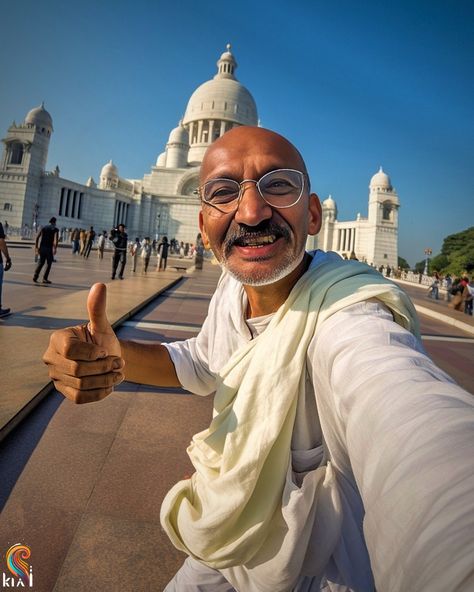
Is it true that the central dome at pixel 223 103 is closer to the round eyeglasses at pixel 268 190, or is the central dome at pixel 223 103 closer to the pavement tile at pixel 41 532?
the round eyeglasses at pixel 268 190

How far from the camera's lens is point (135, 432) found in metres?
2.15

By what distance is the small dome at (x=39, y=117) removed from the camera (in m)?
37.0

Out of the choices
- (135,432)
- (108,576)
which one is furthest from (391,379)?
(135,432)

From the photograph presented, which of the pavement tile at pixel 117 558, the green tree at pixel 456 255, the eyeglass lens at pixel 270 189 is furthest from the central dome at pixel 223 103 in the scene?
the pavement tile at pixel 117 558

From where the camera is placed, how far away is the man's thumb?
102 centimetres

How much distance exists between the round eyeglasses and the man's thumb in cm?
49

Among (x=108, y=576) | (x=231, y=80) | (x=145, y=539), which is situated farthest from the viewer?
(x=231, y=80)

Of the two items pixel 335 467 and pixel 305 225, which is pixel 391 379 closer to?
pixel 335 467

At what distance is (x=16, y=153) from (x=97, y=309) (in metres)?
45.1

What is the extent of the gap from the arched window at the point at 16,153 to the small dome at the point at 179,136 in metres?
19.2

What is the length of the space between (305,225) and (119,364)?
2.55 feet

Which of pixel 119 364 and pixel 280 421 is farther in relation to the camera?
pixel 119 364

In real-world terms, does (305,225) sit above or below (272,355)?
above

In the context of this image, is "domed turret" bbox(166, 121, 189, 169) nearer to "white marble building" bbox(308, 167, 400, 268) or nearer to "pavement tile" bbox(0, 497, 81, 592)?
"white marble building" bbox(308, 167, 400, 268)
